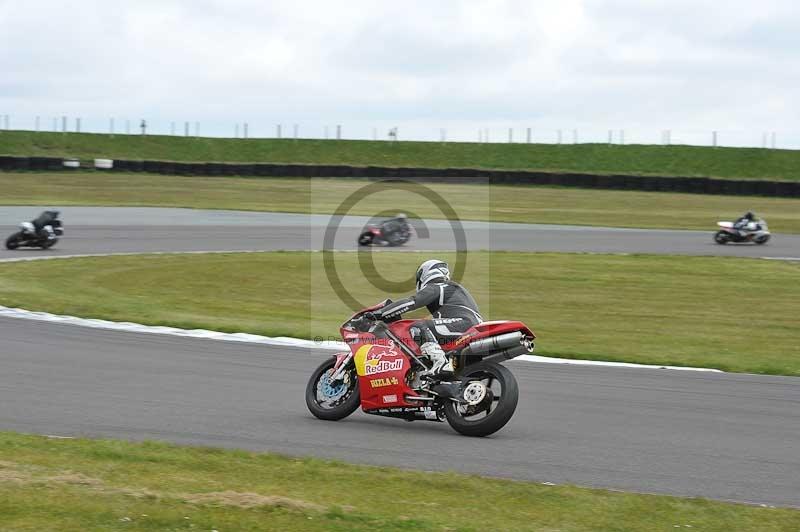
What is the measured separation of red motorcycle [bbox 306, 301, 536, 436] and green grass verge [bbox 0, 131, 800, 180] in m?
62.7

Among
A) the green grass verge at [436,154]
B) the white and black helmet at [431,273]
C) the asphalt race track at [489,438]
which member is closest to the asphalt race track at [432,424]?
the asphalt race track at [489,438]

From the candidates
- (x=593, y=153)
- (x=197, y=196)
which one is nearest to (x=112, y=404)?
(x=197, y=196)

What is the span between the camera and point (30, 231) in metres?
28.9

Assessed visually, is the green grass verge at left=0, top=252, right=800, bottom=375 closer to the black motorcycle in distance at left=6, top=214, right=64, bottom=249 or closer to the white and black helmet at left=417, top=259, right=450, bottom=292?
the black motorcycle in distance at left=6, top=214, right=64, bottom=249

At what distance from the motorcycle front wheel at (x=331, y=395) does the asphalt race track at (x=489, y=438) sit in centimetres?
13

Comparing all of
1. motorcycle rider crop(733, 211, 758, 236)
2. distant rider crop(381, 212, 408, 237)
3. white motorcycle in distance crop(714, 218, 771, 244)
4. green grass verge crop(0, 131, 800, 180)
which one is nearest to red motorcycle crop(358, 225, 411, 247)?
distant rider crop(381, 212, 408, 237)

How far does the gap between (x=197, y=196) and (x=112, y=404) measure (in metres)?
41.3

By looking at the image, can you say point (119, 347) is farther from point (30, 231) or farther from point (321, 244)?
point (321, 244)

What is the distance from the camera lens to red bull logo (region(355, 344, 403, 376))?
9.94m

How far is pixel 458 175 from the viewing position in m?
59.5

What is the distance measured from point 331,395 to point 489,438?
5.51ft

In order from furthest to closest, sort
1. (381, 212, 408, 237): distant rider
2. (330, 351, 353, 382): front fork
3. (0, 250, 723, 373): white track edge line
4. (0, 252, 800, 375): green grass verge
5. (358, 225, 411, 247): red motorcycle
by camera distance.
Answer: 1. (381, 212, 408, 237): distant rider
2. (358, 225, 411, 247): red motorcycle
3. (0, 252, 800, 375): green grass verge
4. (0, 250, 723, 373): white track edge line
5. (330, 351, 353, 382): front fork

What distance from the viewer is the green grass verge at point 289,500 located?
6.38 metres

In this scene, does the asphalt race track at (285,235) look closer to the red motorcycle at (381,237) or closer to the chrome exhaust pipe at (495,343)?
the red motorcycle at (381,237)
